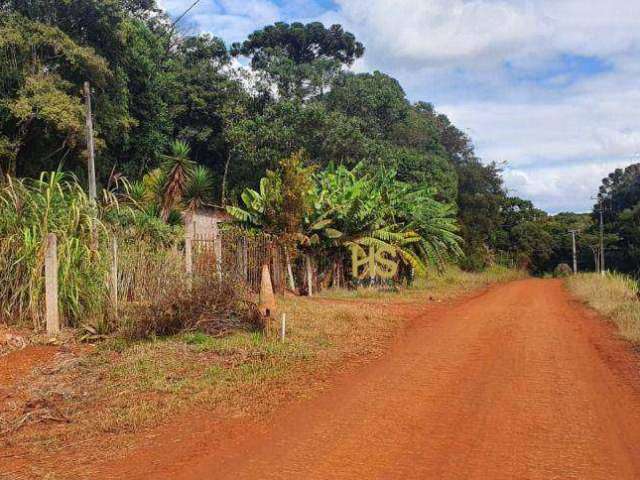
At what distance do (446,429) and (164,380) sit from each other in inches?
132

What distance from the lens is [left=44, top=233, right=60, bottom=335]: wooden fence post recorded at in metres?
8.99

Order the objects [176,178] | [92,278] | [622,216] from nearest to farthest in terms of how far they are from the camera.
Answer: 1. [92,278]
2. [176,178]
3. [622,216]

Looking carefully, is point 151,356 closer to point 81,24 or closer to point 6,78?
point 6,78

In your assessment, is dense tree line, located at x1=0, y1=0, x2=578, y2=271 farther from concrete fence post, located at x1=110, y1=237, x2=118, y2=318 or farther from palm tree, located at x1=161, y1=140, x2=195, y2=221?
concrete fence post, located at x1=110, y1=237, x2=118, y2=318

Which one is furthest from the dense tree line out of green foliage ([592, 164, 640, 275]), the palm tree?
green foliage ([592, 164, 640, 275])

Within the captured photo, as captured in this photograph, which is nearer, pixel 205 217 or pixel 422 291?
pixel 422 291

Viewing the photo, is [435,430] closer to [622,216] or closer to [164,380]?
[164,380]

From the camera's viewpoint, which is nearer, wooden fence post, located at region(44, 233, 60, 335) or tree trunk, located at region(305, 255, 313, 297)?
wooden fence post, located at region(44, 233, 60, 335)

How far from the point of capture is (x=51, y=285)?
29.7 feet

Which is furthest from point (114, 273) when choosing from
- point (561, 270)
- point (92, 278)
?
point (561, 270)

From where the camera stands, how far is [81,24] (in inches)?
891
